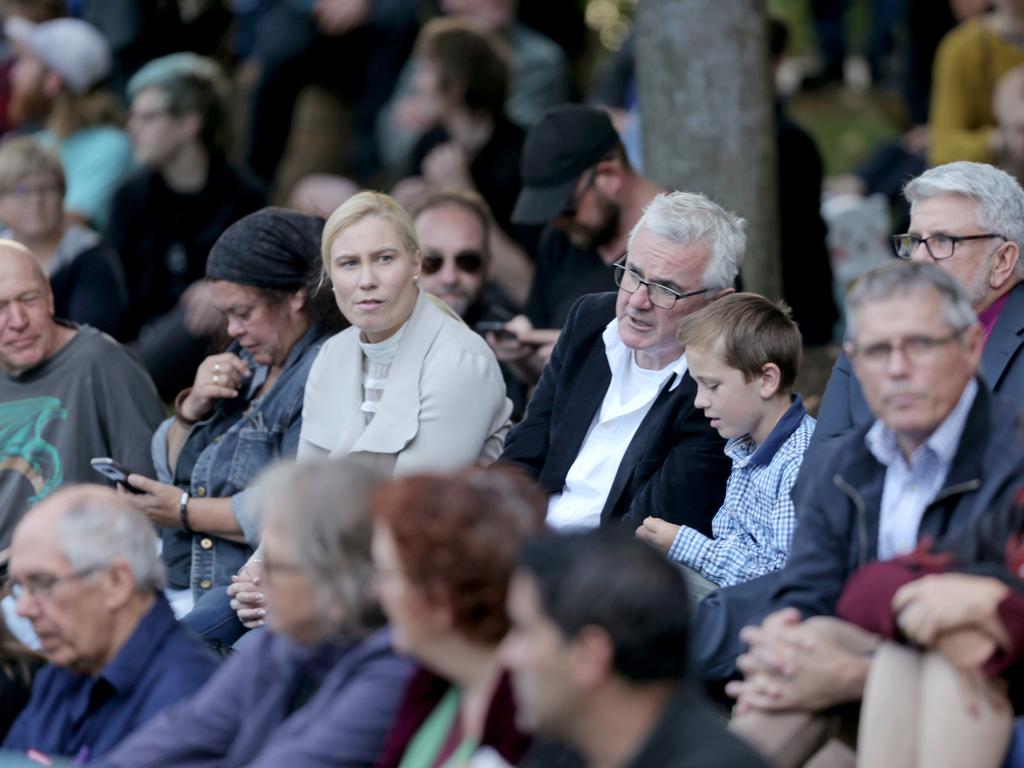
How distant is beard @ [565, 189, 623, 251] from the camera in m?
6.15

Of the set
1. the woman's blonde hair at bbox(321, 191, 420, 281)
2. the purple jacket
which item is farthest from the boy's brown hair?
the purple jacket

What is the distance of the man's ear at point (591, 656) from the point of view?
9.71 ft

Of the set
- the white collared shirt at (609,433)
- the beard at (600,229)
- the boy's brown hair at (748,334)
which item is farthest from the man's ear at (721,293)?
the beard at (600,229)

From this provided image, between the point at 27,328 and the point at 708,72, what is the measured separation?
8.81ft

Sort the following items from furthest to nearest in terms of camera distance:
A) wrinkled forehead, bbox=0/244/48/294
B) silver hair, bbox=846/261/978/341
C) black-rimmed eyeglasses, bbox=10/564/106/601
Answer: wrinkled forehead, bbox=0/244/48/294
black-rimmed eyeglasses, bbox=10/564/106/601
silver hair, bbox=846/261/978/341

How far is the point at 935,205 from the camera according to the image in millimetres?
4637

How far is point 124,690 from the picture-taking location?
4.01 meters

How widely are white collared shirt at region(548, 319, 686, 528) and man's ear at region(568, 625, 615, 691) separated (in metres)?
1.92

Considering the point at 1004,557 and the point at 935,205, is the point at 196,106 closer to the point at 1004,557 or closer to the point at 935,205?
the point at 935,205

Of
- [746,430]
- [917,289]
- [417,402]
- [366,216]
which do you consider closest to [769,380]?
[746,430]

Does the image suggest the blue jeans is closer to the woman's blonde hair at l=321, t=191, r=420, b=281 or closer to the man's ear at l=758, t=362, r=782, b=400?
the woman's blonde hair at l=321, t=191, r=420, b=281

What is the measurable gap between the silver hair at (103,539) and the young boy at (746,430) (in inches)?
53.0

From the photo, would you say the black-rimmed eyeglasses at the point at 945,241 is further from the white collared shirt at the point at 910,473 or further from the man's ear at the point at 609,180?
the man's ear at the point at 609,180

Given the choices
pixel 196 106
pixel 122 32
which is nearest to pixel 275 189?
pixel 122 32
